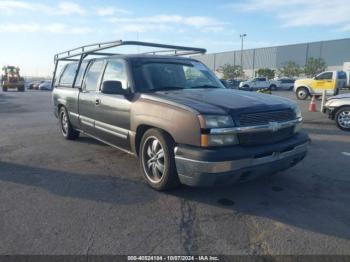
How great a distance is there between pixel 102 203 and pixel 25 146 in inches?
153

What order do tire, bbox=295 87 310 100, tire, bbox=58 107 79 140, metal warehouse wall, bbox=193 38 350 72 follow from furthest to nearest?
metal warehouse wall, bbox=193 38 350 72 < tire, bbox=295 87 310 100 < tire, bbox=58 107 79 140

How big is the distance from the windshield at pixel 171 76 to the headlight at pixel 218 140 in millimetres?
1388

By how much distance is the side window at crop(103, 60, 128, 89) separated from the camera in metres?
4.56

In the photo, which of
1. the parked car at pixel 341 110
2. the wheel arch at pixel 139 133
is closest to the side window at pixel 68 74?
the wheel arch at pixel 139 133

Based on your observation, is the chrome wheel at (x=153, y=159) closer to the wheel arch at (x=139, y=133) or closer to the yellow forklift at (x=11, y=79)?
the wheel arch at (x=139, y=133)

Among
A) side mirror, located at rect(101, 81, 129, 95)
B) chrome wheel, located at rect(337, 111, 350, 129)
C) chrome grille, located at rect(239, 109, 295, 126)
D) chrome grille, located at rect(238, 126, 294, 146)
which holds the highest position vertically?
side mirror, located at rect(101, 81, 129, 95)

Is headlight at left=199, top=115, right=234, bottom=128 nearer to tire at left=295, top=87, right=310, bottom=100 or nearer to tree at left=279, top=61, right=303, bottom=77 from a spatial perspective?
tire at left=295, top=87, right=310, bottom=100

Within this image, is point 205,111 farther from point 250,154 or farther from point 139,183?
point 139,183

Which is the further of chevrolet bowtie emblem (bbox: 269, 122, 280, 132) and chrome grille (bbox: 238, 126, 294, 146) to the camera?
chevrolet bowtie emblem (bbox: 269, 122, 280, 132)

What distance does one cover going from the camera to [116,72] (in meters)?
4.79

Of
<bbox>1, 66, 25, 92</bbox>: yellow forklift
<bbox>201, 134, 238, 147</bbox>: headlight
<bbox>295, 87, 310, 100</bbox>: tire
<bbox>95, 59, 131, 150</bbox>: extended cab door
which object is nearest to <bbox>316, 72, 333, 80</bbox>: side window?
<bbox>295, 87, 310, 100</bbox>: tire

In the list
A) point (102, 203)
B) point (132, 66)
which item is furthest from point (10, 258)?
point (132, 66)

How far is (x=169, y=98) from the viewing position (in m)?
3.79

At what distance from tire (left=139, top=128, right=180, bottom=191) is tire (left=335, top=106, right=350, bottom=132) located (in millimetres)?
6672
